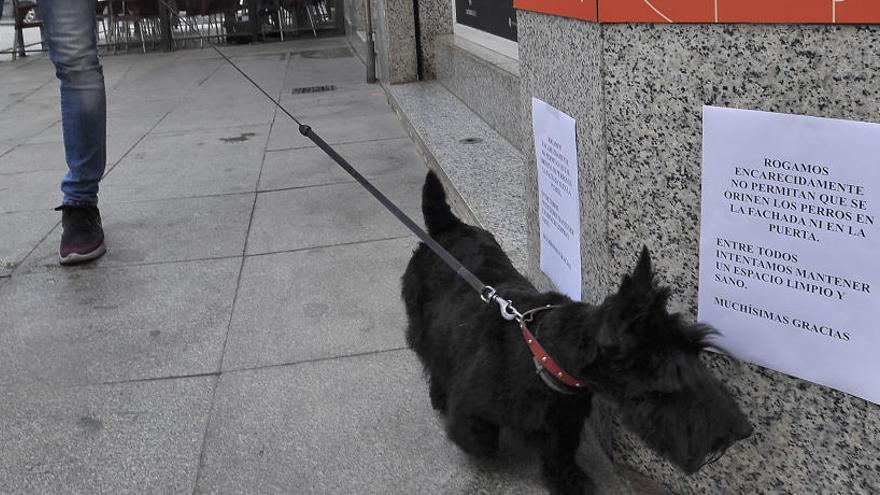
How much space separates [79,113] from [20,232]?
1297 millimetres

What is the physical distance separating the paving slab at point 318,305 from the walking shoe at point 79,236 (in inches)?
37.0

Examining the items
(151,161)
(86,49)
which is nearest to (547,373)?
(86,49)

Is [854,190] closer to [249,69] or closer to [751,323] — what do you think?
[751,323]

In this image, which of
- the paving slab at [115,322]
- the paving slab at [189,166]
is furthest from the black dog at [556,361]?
the paving slab at [189,166]

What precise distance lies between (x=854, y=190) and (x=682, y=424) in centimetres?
62

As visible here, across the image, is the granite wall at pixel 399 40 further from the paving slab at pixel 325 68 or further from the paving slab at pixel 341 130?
the paving slab at pixel 325 68

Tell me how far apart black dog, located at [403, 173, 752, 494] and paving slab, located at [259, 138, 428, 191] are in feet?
10.8

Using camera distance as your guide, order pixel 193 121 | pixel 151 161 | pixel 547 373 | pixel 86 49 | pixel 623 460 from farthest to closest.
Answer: pixel 193 121 < pixel 151 161 < pixel 86 49 < pixel 623 460 < pixel 547 373

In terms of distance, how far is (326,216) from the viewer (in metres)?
5.54

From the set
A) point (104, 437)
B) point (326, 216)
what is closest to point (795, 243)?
point (104, 437)

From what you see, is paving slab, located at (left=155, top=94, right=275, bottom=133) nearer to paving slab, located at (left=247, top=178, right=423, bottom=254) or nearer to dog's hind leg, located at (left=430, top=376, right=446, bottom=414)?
paving slab, located at (left=247, top=178, right=423, bottom=254)

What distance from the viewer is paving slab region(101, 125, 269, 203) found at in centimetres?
638

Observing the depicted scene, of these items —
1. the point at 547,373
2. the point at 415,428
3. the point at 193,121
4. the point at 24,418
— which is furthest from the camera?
the point at 193,121

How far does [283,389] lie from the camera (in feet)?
11.0
